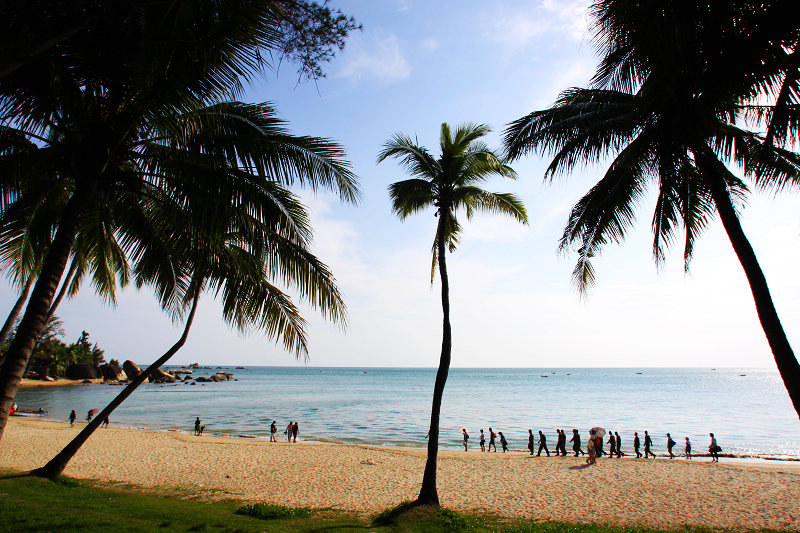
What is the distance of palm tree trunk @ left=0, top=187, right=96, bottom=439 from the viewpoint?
402cm

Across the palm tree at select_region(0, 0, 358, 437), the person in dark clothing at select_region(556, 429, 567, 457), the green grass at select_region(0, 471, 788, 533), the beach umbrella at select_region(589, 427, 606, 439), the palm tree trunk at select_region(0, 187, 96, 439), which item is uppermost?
the palm tree at select_region(0, 0, 358, 437)

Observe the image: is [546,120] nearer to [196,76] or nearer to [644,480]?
[196,76]

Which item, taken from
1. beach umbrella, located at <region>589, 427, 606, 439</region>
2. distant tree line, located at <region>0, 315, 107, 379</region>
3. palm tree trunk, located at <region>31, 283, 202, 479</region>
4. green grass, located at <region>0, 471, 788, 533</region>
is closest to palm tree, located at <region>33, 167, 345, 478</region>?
palm tree trunk, located at <region>31, 283, 202, 479</region>

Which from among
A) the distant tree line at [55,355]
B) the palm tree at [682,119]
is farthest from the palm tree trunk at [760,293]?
the distant tree line at [55,355]

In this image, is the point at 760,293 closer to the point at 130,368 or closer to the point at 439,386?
the point at 439,386

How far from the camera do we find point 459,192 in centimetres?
1093

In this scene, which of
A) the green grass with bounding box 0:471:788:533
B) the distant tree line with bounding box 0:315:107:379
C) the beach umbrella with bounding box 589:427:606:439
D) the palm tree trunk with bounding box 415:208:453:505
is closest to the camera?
the green grass with bounding box 0:471:788:533

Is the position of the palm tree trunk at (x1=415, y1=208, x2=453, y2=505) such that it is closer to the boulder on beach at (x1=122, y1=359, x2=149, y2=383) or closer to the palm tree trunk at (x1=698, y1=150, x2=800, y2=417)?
the palm tree trunk at (x1=698, y1=150, x2=800, y2=417)

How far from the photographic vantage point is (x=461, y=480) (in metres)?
15.0

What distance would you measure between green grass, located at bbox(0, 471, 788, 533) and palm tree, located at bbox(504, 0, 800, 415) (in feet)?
18.5

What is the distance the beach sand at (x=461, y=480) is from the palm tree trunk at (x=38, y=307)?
8.16m

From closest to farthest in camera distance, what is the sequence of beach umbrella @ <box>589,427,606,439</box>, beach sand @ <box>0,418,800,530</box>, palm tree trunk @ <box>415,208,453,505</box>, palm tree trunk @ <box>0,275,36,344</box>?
palm tree trunk @ <box>0,275,36,344</box>
palm tree trunk @ <box>415,208,453,505</box>
beach sand @ <box>0,418,800,530</box>
beach umbrella @ <box>589,427,606,439</box>

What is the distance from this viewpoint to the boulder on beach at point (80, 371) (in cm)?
8450

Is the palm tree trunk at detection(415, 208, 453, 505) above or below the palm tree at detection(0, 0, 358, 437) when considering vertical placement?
below
